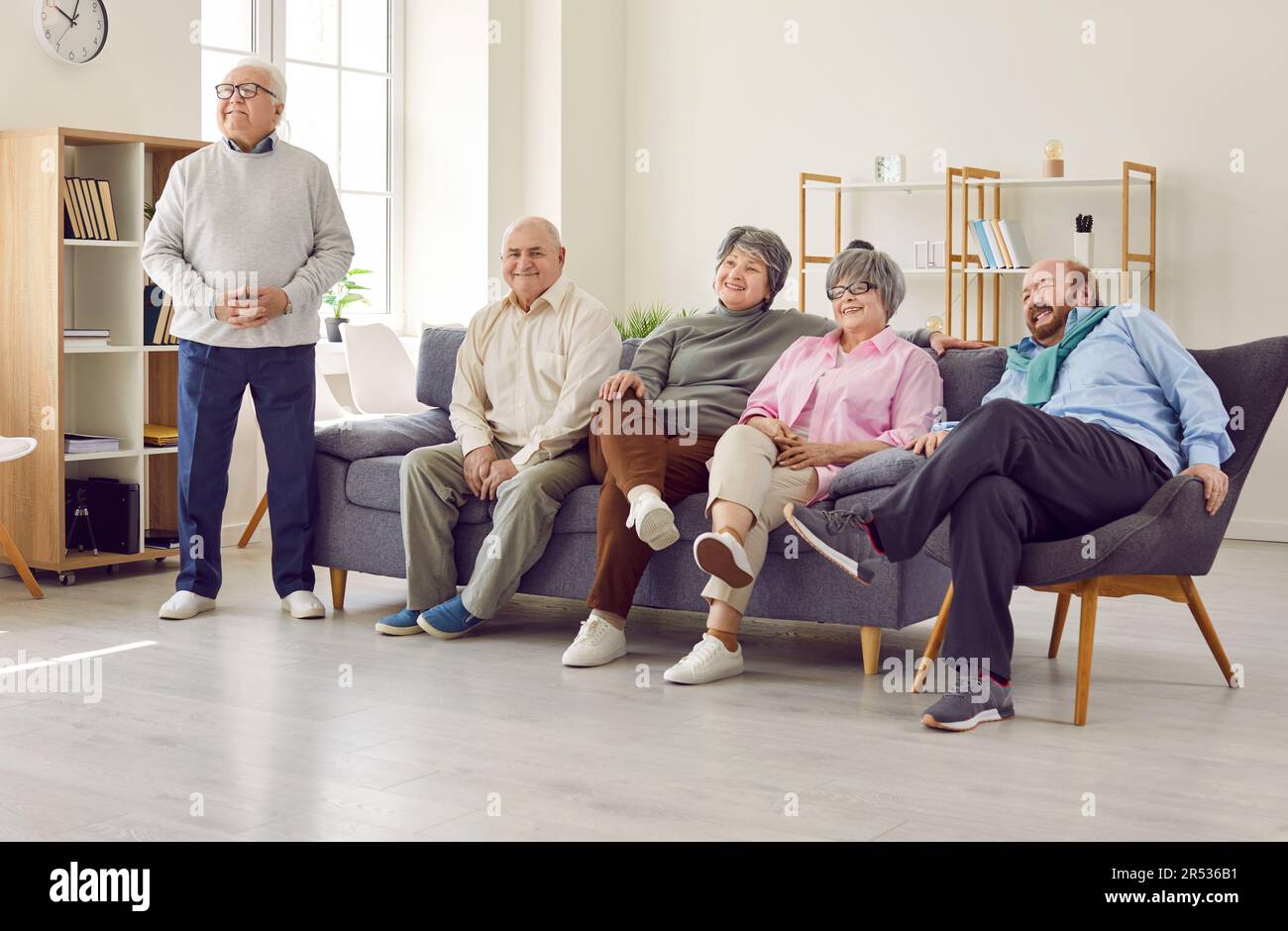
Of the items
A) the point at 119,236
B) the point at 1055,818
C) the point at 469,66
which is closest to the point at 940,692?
the point at 1055,818

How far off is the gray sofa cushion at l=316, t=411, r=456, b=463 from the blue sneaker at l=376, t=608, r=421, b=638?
52cm

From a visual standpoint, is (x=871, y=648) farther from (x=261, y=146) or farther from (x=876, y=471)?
(x=261, y=146)

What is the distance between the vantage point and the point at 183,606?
415 cm

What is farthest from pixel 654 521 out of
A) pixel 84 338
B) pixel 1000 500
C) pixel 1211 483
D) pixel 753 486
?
pixel 84 338

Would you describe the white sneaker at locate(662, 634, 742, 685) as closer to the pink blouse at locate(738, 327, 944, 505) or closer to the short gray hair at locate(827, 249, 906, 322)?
the pink blouse at locate(738, 327, 944, 505)

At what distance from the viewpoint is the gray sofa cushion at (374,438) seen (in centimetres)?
425

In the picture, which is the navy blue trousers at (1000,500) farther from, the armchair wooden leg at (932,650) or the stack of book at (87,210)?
the stack of book at (87,210)

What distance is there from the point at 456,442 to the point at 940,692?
1.52 meters

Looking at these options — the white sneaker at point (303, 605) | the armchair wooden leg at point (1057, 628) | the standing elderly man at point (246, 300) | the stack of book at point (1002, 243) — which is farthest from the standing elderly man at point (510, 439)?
the stack of book at point (1002, 243)

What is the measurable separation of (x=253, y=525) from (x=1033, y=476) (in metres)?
3.29

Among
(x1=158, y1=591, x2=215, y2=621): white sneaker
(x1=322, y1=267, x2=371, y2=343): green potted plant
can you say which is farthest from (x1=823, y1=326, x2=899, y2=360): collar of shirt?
(x1=322, y1=267, x2=371, y2=343): green potted plant

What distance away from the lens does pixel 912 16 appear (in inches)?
253

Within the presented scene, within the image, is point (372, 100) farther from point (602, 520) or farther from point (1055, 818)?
point (1055, 818)
